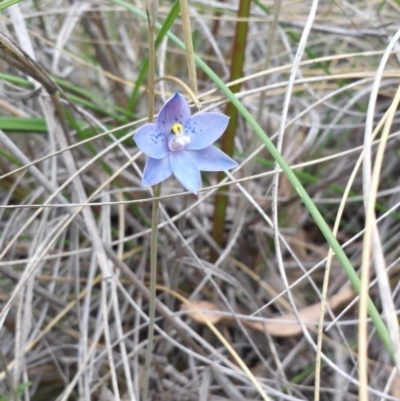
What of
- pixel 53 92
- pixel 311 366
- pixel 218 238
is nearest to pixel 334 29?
pixel 218 238

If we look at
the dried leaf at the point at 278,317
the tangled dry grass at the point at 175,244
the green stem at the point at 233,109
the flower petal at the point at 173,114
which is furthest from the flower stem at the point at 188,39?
the dried leaf at the point at 278,317

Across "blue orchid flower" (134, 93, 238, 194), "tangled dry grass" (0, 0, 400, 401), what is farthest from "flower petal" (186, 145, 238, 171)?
"tangled dry grass" (0, 0, 400, 401)

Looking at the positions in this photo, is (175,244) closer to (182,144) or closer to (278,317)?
(278,317)

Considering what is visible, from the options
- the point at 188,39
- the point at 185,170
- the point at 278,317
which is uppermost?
the point at 188,39

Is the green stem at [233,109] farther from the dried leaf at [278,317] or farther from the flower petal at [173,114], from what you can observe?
the flower petal at [173,114]

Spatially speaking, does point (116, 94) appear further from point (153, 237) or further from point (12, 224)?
point (153, 237)

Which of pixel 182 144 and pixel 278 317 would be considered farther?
pixel 278 317

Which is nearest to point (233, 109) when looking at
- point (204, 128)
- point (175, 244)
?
point (175, 244)
